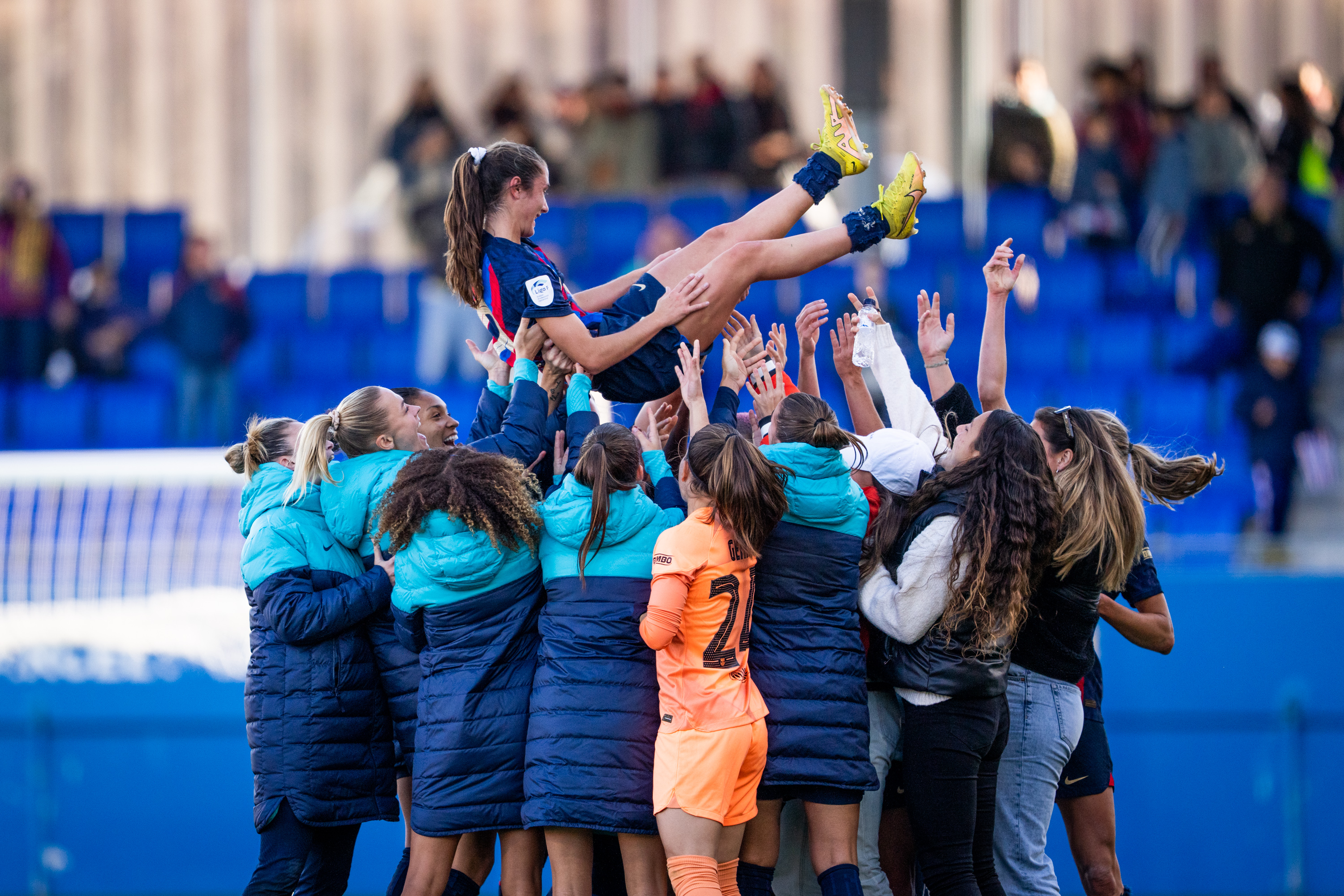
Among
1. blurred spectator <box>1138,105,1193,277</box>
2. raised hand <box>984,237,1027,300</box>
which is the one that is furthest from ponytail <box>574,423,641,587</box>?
blurred spectator <box>1138,105,1193,277</box>

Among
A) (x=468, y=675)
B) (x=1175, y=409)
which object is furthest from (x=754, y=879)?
(x=1175, y=409)

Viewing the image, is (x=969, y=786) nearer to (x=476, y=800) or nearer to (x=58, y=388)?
(x=476, y=800)

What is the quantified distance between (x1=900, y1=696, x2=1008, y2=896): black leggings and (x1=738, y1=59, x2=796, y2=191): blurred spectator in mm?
7319

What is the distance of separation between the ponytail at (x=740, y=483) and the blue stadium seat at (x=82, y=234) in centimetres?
890

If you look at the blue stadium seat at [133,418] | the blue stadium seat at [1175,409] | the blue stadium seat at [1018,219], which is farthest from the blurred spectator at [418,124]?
the blue stadium seat at [1175,409]

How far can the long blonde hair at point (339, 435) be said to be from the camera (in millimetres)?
3723

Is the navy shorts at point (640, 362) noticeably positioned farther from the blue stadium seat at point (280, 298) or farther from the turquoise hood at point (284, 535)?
the blue stadium seat at point (280, 298)

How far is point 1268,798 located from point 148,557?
5.53 meters

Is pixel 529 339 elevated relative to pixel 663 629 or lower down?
elevated

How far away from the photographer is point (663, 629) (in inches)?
129

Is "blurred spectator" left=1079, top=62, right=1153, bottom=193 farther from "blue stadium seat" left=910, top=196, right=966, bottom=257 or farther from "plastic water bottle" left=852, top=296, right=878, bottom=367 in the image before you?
"plastic water bottle" left=852, top=296, right=878, bottom=367

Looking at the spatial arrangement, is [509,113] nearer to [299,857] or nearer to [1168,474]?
[1168,474]

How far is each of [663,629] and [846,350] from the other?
1455mm

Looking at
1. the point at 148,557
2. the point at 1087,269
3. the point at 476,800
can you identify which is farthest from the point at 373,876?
the point at 1087,269
